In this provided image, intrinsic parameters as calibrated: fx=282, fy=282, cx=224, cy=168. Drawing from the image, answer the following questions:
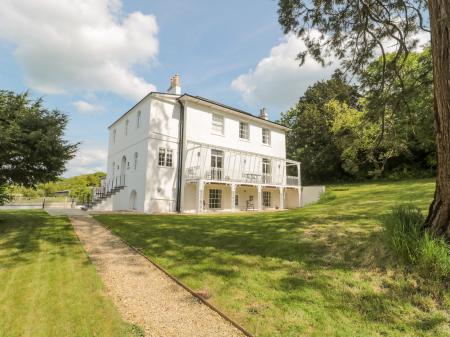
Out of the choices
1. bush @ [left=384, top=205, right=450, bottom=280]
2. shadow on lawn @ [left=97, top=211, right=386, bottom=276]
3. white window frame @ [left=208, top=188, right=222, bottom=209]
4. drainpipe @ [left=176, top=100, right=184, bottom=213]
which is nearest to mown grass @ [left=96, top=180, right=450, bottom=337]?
shadow on lawn @ [left=97, top=211, right=386, bottom=276]

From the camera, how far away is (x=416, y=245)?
4.62m

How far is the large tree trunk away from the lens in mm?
4621

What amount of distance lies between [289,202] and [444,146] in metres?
22.7

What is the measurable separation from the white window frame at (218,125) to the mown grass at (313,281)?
1458 cm

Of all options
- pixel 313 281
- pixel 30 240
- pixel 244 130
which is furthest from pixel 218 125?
pixel 313 281

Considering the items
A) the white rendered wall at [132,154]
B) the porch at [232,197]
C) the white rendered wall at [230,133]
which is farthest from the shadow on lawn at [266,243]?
the white rendered wall at [230,133]

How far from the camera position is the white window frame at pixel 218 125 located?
21.7 meters

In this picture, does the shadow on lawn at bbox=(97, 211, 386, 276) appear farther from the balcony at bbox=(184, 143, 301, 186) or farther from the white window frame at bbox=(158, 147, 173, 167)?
the balcony at bbox=(184, 143, 301, 186)

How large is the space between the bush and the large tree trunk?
29 cm

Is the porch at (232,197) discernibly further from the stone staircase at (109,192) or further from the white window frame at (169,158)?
the stone staircase at (109,192)

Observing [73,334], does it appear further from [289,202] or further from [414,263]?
[289,202]

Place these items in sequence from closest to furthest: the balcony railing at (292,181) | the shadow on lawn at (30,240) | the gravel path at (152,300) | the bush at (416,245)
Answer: the gravel path at (152,300)
the bush at (416,245)
the shadow on lawn at (30,240)
the balcony railing at (292,181)

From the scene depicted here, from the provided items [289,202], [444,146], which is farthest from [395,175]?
[444,146]

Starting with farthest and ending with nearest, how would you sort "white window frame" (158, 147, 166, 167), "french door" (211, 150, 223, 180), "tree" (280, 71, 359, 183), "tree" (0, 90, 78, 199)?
1. "tree" (280, 71, 359, 183)
2. "french door" (211, 150, 223, 180)
3. "white window frame" (158, 147, 166, 167)
4. "tree" (0, 90, 78, 199)
